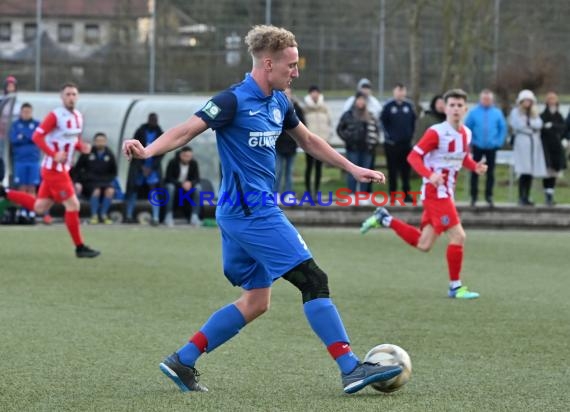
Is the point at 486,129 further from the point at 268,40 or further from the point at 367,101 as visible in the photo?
the point at 268,40

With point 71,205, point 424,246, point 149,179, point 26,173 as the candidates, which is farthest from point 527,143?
point 71,205

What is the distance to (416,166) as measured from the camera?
1179cm

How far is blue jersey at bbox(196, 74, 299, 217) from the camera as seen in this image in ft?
22.5

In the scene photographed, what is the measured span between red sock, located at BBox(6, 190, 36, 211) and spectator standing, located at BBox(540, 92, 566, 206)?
954 centimetres

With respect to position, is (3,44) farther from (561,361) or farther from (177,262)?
(561,361)

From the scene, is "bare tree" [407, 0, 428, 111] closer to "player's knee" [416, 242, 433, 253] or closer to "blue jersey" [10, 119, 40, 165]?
"blue jersey" [10, 119, 40, 165]

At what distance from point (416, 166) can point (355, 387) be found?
5.34 metres

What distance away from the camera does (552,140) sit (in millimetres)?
21406

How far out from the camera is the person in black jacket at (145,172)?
19.6 m

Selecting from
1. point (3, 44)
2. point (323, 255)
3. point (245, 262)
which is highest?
point (3, 44)

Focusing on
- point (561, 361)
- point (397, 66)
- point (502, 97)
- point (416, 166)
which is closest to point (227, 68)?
point (397, 66)

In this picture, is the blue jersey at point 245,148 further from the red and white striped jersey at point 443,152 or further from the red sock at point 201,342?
the red and white striped jersey at point 443,152

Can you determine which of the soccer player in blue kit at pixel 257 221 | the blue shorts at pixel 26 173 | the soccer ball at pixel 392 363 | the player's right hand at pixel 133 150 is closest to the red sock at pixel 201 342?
the soccer player in blue kit at pixel 257 221

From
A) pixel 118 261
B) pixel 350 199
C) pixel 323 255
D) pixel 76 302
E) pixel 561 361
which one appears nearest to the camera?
pixel 561 361
